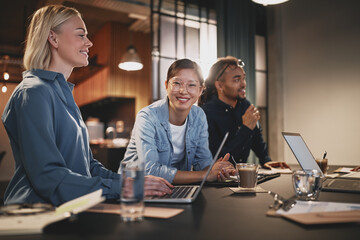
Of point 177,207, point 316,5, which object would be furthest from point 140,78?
point 177,207

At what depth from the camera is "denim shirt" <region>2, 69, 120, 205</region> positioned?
0.97 meters

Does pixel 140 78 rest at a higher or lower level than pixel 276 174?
higher

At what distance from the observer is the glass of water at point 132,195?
76 centimetres

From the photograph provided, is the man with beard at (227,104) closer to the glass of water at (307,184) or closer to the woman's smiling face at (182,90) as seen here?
the woman's smiling face at (182,90)

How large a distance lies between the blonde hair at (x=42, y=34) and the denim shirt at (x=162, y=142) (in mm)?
559

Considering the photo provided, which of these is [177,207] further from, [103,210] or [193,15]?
[193,15]

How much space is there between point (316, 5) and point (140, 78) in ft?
11.4

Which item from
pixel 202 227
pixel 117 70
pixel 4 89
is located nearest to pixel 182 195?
pixel 202 227

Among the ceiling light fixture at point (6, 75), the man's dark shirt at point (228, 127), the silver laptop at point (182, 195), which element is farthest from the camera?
the ceiling light fixture at point (6, 75)

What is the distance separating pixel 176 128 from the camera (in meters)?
1.85

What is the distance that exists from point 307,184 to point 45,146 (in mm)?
824

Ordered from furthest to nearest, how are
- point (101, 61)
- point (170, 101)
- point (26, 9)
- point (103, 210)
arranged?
point (101, 61) < point (26, 9) < point (170, 101) < point (103, 210)

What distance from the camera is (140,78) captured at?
6.48 metres

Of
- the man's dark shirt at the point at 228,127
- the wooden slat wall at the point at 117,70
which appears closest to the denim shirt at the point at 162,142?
the man's dark shirt at the point at 228,127
